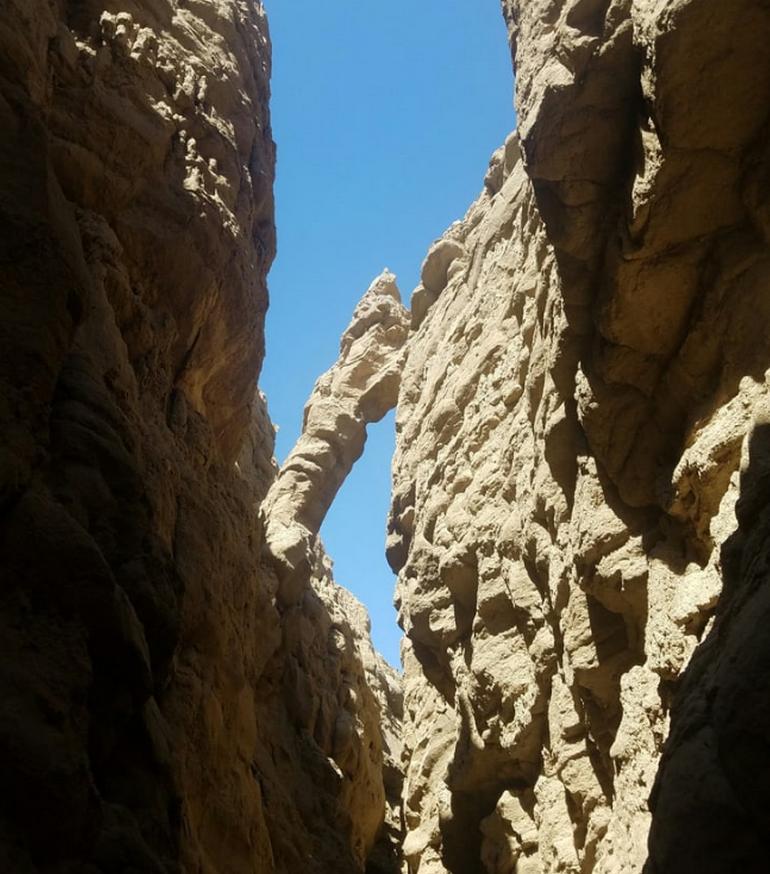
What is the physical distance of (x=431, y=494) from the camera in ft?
55.4

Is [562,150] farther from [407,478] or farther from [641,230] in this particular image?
[407,478]

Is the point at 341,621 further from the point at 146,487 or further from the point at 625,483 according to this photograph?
the point at 146,487

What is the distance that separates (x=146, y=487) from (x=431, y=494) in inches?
429

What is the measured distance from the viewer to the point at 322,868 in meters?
11.6

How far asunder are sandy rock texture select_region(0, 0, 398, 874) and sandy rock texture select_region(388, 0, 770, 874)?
287 cm

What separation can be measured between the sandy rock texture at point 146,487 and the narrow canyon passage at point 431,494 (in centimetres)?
3

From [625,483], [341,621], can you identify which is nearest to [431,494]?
[341,621]

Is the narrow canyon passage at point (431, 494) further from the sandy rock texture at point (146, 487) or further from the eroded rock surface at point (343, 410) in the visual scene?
the eroded rock surface at point (343, 410)

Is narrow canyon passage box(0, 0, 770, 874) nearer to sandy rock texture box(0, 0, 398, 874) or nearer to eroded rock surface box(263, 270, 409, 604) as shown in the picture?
sandy rock texture box(0, 0, 398, 874)

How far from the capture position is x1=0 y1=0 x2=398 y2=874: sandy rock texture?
461 cm

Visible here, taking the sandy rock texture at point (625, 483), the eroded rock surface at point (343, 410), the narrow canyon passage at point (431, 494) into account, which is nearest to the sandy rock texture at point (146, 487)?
the narrow canyon passage at point (431, 494)

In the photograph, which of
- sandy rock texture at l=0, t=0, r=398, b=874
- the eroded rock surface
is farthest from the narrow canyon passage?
the eroded rock surface

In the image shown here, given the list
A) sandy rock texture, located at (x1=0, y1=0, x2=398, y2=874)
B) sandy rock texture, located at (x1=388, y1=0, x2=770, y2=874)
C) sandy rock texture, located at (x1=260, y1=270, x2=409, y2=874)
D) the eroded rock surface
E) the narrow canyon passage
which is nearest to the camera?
sandy rock texture, located at (x1=0, y1=0, x2=398, y2=874)

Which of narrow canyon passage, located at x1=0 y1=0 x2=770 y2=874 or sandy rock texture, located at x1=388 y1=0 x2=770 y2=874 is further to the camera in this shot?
sandy rock texture, located at x1=388 y1=0 x2=770 y2=874
